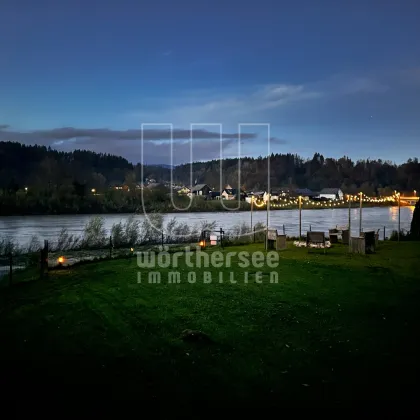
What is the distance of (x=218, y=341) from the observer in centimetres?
699

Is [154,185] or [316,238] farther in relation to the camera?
[154,185]

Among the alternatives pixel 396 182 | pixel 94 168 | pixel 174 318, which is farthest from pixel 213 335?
pixel 396 182

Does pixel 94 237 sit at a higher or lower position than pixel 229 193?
lower

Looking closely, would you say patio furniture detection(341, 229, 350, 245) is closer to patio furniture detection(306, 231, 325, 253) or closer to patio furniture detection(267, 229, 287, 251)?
patio furniture detection(306, 231, 325, 253)

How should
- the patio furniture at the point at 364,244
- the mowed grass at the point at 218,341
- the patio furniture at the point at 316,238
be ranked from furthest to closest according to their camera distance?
the patio furniture at the point at 316,238, the patio furniture at the point at 364,244, the mowed grass at the point at 218,341

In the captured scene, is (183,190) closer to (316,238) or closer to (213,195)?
(213,195)

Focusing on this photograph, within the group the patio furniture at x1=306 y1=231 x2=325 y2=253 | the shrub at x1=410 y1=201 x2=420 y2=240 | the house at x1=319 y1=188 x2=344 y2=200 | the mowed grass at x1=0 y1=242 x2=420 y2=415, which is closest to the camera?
the mowed grass at x1=0 y1=242 x2=420 y2=415

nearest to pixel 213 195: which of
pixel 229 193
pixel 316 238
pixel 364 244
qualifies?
pixel 229 193

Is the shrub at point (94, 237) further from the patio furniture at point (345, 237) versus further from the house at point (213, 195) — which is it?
the house at point (213, 195)

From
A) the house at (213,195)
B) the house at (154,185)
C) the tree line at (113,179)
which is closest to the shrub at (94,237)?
the tree line at (113,179)

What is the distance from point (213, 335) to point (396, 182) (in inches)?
4740

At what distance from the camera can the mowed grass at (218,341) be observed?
5.23m

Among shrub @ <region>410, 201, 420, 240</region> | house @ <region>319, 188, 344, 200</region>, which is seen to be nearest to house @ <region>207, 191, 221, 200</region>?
house @ <region>319, 188, 344, 200</region>

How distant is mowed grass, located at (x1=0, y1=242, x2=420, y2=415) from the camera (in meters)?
5.23
